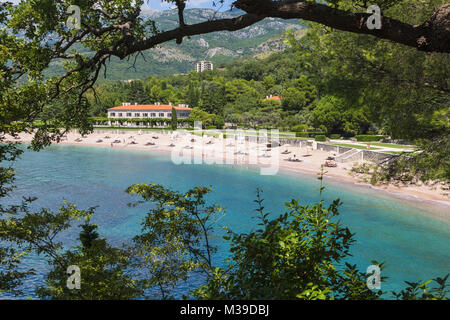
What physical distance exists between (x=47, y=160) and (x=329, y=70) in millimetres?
48934

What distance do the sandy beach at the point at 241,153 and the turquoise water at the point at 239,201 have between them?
2.10 metres

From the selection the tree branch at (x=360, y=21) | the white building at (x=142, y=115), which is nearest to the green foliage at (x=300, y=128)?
the white building at (x=142, y=115)

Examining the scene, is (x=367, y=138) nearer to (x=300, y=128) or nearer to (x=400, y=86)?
(x=300, y=128)

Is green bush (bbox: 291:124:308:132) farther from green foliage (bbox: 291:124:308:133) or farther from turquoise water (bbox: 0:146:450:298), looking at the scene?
turquoise water (bbox: 0:146:450:298)

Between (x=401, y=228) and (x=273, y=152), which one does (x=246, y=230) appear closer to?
(x=401, y=228)

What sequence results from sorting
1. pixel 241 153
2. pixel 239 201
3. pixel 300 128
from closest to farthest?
1. pixel 239 201
2. pixel 241 153
3. pixel 300 128

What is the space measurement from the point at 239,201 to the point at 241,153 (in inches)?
838

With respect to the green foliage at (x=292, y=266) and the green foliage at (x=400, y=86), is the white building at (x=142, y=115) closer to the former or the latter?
the green foliage at (x=400, y=86)

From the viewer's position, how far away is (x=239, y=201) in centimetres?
2591

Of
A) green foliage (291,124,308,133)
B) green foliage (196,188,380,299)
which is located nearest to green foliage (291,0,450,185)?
green foliage (196,188,380,299)

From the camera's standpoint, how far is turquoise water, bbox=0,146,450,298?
1593cm

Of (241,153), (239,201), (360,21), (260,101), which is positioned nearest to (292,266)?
(360,21)

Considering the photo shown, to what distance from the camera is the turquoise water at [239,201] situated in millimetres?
15930

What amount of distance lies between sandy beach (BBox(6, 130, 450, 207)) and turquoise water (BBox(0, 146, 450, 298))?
2099mm
